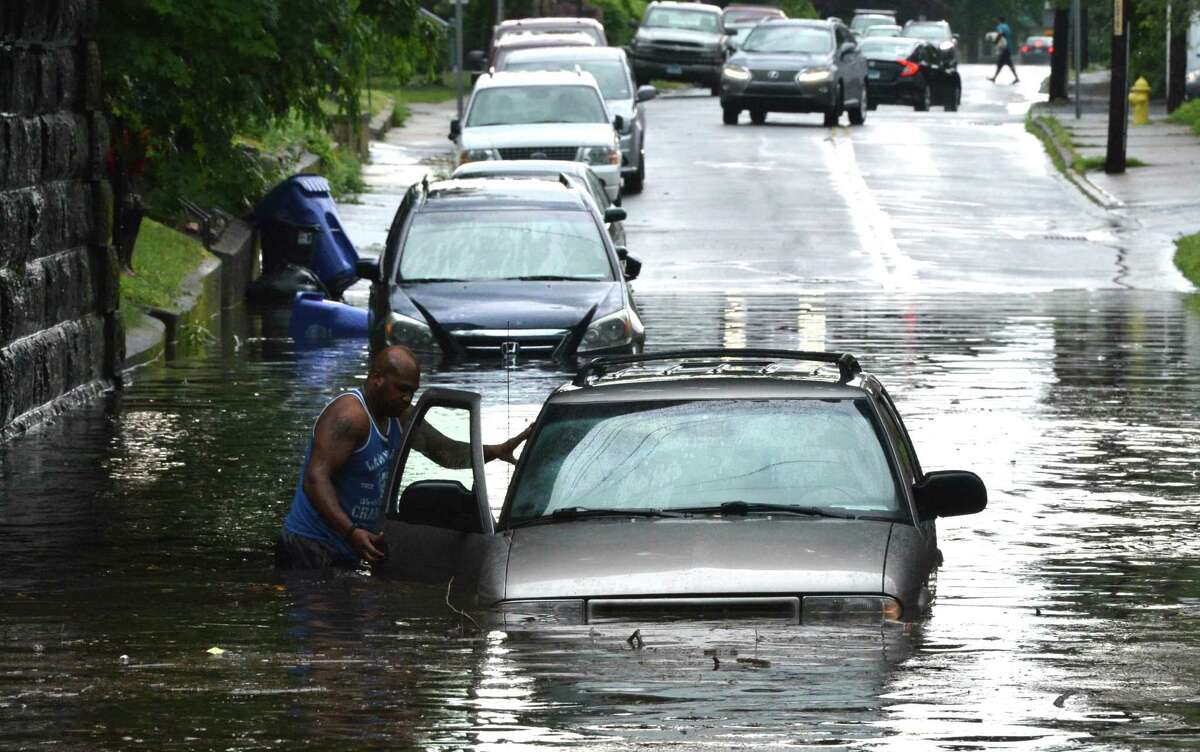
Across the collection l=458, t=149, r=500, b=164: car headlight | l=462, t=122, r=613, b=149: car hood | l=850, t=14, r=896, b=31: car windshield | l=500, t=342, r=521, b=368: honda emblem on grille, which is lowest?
l=850, t=14, r=896, b=31: car windshield

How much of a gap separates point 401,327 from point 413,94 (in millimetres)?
42325

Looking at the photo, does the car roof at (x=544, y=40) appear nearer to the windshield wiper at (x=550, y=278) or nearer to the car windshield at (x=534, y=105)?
the car windshield at (x=534, y=105)

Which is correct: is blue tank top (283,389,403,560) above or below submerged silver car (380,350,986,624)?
below

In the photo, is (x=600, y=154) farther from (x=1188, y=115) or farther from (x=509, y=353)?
(x=1188, y=115)

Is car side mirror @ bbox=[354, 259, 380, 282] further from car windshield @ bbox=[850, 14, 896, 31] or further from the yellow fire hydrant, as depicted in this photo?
car windshield @ bbox=[850, 14, 896, 31]

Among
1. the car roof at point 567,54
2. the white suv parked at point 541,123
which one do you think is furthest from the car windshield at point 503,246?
the car roof at point 567,54

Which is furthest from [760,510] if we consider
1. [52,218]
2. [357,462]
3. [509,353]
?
[52,218]

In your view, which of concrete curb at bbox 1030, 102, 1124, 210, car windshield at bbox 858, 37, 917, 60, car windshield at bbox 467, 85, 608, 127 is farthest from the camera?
car windshield at bbox 858, 37, 917, 60

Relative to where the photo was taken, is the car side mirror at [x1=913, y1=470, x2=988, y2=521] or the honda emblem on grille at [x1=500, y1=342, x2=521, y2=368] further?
the honda emblem on grille at [x1=500, y1=342, x2=521, y2=368]

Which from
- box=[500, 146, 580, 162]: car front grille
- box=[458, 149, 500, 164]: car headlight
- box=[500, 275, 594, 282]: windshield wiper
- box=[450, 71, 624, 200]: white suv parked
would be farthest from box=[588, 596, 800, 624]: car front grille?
box=[500, 146, 580, 162]: car front grille

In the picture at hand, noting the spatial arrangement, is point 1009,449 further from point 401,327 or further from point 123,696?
point 123,696

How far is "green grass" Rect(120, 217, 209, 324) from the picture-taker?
75.0 feet

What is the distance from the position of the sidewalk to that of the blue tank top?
19264 mm

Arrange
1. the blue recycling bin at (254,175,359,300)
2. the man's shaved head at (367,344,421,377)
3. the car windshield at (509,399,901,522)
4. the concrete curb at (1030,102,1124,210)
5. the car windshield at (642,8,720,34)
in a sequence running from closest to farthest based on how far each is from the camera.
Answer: the car windshield at (509,399,901,522) → the man's shaved head at (367,344,421,377) → the blue recycling bin at (254,175,359,300) → the concrete curb at (1030,102,1124,210) → the car windshield at (642,8,720,34)
